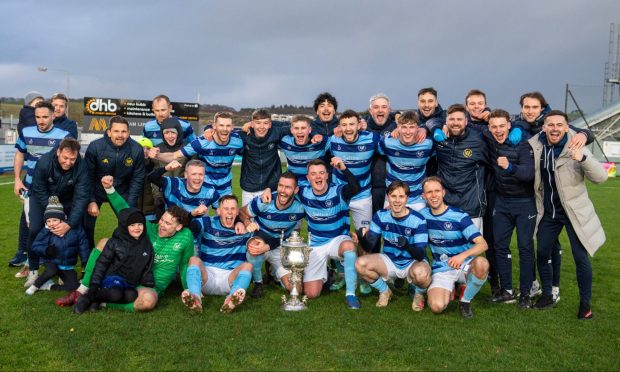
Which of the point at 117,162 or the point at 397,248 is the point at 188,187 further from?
the point at 397,248

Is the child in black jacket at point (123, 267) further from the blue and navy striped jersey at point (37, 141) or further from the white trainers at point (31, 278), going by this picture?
the blue and navy striped jersey at point (37, 141)

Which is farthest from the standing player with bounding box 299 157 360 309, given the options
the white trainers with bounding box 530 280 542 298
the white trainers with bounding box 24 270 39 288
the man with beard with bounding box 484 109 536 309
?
the white trainers with bounding box 24 270 39 288

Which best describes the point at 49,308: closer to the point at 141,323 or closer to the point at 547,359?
the point at 141,323

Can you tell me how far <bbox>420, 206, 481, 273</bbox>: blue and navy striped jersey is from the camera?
484 cm

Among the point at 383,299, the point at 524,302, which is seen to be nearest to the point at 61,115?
the point at 383,299

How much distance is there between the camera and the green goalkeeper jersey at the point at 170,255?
195 inches

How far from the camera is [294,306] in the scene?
493 centimetres

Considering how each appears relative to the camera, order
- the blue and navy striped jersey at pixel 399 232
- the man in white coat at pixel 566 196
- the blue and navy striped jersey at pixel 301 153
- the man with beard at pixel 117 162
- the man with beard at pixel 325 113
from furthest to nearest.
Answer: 1. the man with beard at pixel 325 113
2. the blue and navy striped jersey at pixel 301 153
3. the man with beard at pixel 117 162
4. the blue and navy striped jersey at pixel 399 232
5. the man in white coat at pixel 566 196

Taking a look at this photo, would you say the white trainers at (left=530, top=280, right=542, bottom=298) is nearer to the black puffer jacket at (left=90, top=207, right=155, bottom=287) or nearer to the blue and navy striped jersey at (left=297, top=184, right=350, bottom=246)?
the blue and navy striped jersey at (left=297, top=184, right=350, bottom=246)

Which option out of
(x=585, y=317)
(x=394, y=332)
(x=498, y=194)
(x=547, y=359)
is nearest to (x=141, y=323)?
(x=394, y=332)

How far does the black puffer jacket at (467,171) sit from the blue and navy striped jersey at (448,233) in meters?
0.33

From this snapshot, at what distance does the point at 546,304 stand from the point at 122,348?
3722mm

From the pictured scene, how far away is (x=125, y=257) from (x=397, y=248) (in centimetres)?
248

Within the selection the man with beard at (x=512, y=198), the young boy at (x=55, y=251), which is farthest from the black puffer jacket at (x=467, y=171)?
the young boy at (x=55, y=251)
